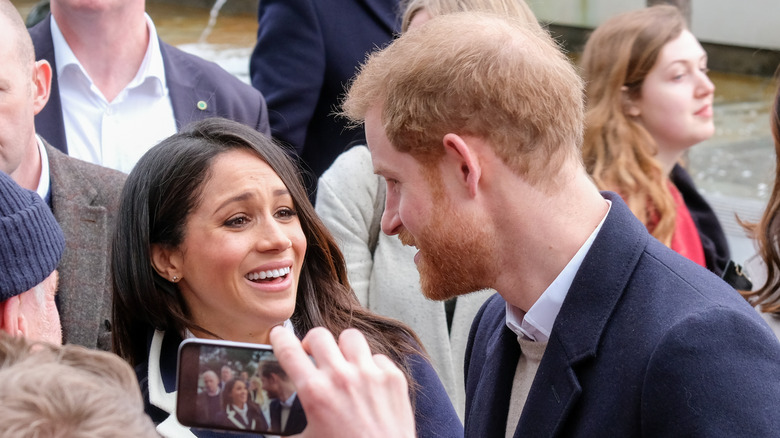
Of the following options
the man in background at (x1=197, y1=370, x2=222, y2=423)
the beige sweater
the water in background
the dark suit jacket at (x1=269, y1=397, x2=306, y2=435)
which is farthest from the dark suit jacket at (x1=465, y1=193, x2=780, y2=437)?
the water in background

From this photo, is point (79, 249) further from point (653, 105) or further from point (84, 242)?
point (653, 105)

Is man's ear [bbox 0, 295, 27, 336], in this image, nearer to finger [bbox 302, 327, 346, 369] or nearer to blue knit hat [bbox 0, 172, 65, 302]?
blue knit hat [bbox 0, 172, 65, 302]

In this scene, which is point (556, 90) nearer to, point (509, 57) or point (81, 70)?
point (509, 57)

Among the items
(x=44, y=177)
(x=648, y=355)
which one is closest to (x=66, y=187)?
(x=44, y=177)

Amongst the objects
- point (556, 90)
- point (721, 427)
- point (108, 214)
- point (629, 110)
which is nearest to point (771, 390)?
point (721, 427)

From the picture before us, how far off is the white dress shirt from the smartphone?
2.25m

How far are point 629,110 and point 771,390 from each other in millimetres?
2777

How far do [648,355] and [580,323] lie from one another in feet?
0.67

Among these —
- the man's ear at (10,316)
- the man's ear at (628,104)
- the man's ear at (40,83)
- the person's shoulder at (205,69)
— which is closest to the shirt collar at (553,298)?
the man's ear at (10,316)

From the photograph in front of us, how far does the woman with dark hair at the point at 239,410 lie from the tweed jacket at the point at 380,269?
1964 mm

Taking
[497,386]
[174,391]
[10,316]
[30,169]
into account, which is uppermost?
[10,316]

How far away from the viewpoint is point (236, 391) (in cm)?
156

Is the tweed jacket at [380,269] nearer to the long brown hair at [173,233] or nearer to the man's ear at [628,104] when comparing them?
the long brown hair at [173,233]

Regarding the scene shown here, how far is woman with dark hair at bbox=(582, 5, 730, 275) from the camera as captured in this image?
4254 millimetres
